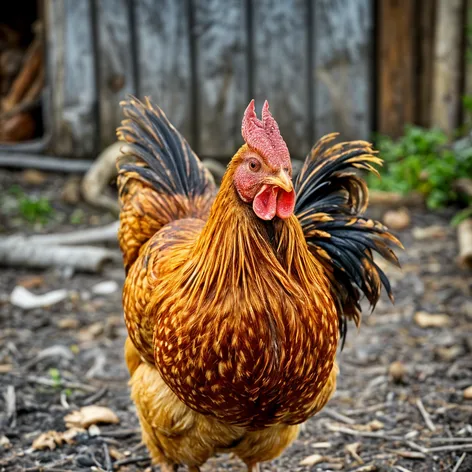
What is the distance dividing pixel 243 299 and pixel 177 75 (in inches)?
216

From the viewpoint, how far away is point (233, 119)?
8.08 m

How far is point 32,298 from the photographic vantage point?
19.4ft

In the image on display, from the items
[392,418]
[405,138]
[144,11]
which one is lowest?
[392,418]

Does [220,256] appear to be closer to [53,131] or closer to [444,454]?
[444,454]

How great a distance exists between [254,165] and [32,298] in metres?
3.64

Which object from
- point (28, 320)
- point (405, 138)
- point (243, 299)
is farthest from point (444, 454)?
point (405, 138)

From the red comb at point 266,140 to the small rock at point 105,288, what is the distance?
3.57 m

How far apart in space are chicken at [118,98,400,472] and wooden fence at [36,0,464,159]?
439cm

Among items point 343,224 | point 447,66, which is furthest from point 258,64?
point 343,224

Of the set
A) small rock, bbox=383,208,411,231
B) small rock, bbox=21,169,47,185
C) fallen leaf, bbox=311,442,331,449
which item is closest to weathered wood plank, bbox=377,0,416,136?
small rock, bbox=383,208,411,231

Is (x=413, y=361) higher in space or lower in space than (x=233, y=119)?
lower

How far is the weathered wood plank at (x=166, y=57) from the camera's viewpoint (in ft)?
25.4

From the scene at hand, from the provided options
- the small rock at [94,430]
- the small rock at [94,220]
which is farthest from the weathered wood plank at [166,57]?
the small rock at [94,430]

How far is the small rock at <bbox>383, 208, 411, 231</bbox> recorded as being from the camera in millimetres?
7117
